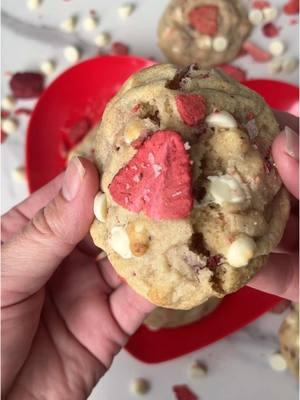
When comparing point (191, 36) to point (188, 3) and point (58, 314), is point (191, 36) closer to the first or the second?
point (188, 3)

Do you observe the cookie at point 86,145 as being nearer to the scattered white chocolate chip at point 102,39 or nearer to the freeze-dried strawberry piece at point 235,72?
the scattered white chocolate chip at point 102,39

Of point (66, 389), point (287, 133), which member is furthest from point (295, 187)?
point (66, 389)

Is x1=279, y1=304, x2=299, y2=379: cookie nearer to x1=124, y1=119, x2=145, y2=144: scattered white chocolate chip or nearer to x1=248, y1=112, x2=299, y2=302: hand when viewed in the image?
x1=248, y1=112, x2=299, y2=302: hand

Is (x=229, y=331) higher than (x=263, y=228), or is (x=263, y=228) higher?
(x=263, y=228)

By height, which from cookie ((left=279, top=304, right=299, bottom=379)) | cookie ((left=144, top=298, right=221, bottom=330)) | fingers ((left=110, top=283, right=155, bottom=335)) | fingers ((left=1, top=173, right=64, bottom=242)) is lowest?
cookie ((left=279, top=304, right=299, bottom=379))

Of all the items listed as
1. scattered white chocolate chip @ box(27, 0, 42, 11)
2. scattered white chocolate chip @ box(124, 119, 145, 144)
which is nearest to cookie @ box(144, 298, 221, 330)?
scattered white chocolate chip @ box(124, 119, 145, 144)

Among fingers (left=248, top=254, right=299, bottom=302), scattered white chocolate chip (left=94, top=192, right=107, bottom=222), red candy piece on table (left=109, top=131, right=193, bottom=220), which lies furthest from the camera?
fingers (left=248, top=254, right=299, bottom=302)

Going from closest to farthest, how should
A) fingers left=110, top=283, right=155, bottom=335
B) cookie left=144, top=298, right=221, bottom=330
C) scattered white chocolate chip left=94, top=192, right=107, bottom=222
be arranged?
scattered white chocolate chip left=94, top=192, right=107, bottom=222 < fingers left=110, top=283, right=155, bottom=335 < cookie left=144, top=298, right=221, bottom=330
